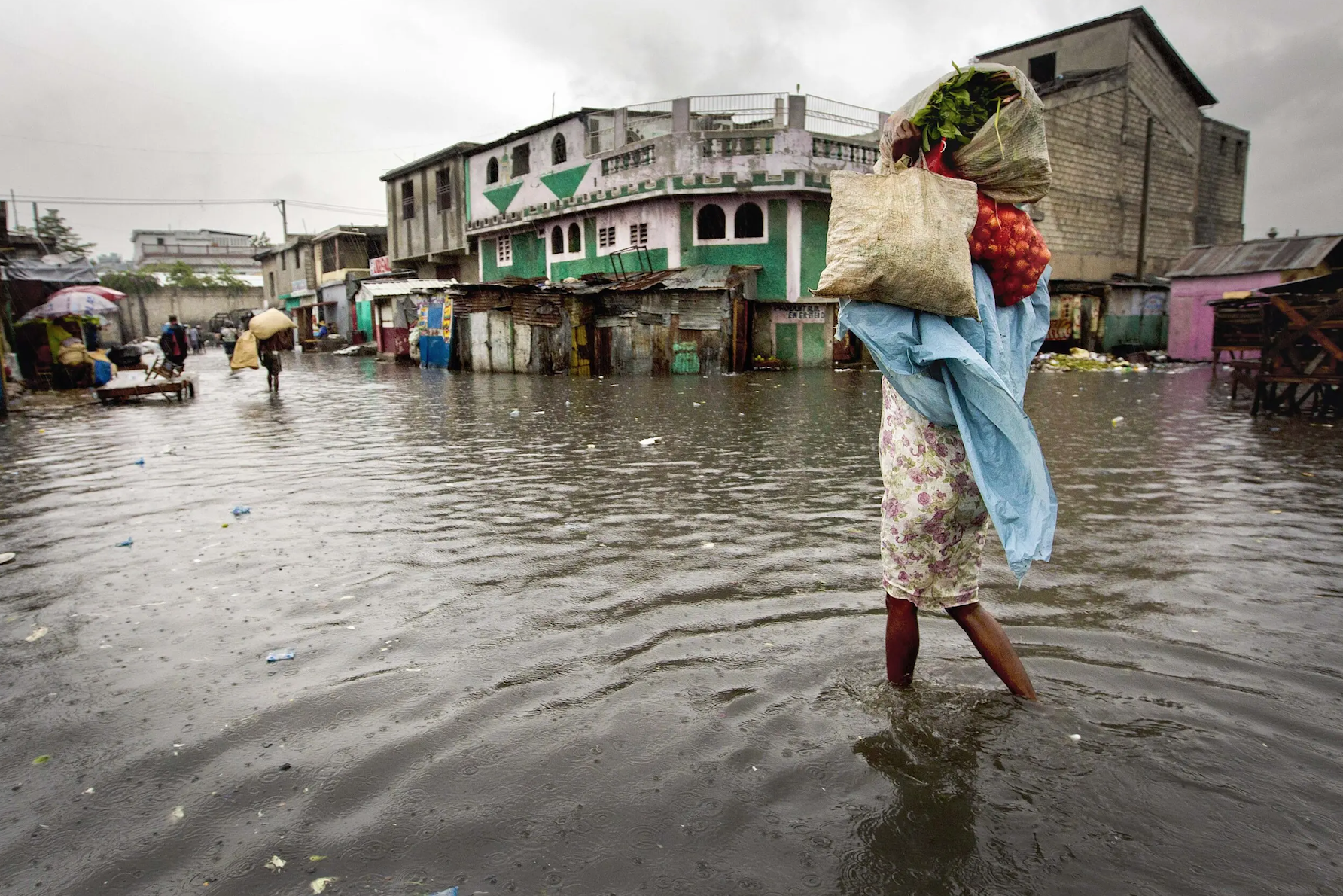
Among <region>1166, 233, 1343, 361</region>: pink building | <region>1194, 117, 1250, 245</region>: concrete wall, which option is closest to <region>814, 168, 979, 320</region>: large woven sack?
<region>1166, 233, 1343, 361</region>: pink building

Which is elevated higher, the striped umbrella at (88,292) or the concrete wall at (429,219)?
the concrete wall at (429,219)

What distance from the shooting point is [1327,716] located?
8.71 feet

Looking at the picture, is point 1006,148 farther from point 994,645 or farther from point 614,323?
point 614,323

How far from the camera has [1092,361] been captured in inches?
947

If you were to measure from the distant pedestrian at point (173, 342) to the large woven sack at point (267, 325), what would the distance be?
19.9ft

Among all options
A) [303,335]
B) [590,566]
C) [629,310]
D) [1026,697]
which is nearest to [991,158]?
[1026,697]

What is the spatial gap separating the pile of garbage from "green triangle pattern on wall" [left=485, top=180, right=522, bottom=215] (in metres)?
19.7

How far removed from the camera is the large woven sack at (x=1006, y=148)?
8.23 feet

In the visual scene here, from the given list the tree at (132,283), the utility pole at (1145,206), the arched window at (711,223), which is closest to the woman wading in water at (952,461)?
the arched window at (711,223)

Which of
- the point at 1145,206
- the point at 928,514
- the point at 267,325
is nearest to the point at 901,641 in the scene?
the point at 928,514

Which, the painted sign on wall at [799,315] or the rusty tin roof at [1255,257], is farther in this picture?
the painted sign on wall at [799,315]

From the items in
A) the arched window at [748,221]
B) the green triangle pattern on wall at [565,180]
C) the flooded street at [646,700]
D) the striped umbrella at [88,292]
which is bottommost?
the flooded street at [646,700]

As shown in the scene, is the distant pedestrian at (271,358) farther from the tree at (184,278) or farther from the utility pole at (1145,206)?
the tree at (184,278)

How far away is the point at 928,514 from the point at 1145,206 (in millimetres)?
33727
